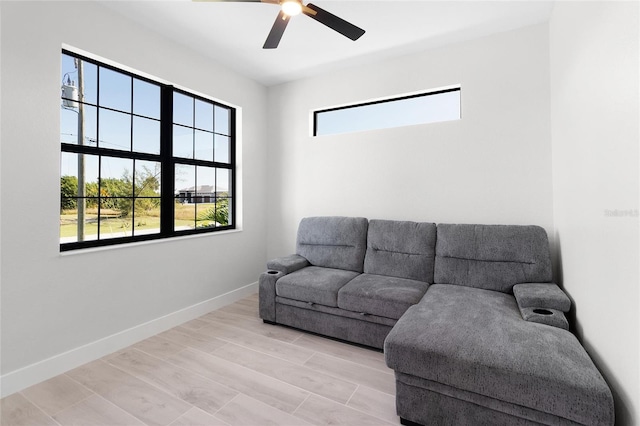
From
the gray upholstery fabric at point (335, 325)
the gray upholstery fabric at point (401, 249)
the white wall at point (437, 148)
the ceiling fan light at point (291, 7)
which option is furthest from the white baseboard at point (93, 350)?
the ceiling fan light at point (291, 7)

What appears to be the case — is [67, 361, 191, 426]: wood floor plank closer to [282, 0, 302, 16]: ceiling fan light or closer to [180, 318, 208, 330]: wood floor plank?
[180, 318, 208, 330]: wood floor plank

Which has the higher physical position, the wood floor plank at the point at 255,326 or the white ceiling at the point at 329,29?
the white ceiling at the point at 329,29

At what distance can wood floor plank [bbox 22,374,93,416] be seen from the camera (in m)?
1.85

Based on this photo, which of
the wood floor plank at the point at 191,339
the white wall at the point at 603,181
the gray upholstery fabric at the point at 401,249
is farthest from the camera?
the gray upholstery fabric at the point at 401,249

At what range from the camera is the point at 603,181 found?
1528 mm

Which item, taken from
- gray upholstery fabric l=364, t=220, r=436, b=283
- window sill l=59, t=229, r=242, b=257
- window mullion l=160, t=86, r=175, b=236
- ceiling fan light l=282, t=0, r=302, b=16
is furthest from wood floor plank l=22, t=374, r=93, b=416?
ceiling fan light l=282, t=0, r=302, b=16

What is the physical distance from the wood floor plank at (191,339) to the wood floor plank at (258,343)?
8cm

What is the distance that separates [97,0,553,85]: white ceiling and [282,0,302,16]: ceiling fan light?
533 millimetres

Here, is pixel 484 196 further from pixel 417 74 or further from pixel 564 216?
pixel 417 74

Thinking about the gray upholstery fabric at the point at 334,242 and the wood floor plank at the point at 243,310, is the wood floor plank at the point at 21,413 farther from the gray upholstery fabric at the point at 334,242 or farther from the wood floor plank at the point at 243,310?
the gray upholstery fabric at the point at 334,242

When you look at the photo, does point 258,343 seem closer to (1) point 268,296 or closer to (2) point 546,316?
(1) point 268,296

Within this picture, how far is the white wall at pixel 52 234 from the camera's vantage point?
197 cm

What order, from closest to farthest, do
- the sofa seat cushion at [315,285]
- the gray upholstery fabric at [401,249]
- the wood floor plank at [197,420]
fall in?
the wood floor plank at [197,420] → the sofa seat cushion at [315,285] → the gray upholstery fabric at [401,249]

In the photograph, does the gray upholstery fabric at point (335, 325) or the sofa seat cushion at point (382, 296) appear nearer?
the sofa seat cushion at point (382, 296)
